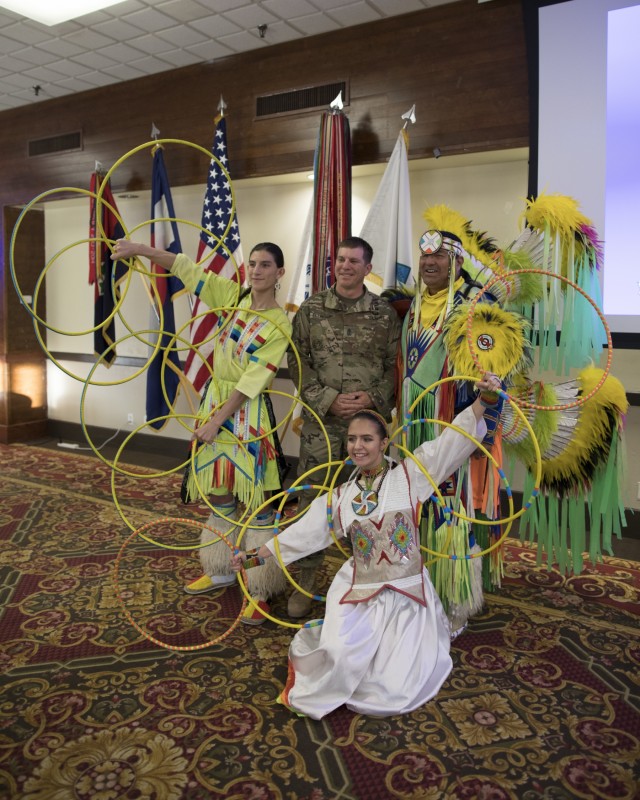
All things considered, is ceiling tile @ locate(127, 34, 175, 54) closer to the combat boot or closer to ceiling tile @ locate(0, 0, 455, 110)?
ceiling tile @ locate(0, 0, 455, 110)

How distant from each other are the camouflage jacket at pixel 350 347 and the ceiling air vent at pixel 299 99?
2.32 meters

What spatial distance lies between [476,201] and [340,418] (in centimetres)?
231

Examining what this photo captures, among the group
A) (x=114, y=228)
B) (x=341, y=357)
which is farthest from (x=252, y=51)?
(x=341, y=357)

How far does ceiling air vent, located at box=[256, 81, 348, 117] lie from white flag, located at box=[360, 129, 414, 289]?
783 mm

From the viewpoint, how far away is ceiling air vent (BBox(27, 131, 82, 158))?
5953 millimetres

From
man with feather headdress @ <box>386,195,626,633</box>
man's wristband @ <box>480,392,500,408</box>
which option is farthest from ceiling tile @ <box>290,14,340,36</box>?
man's wristband @ <box>480,392,500,408</box>

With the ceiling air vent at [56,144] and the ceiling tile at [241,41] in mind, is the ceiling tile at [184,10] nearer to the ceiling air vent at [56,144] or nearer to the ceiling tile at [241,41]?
the ceiling tile at [241,41]

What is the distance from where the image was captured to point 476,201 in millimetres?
4320

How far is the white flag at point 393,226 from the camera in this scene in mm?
3930

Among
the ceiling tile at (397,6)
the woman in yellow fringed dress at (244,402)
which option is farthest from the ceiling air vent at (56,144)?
the woman in yellow fringed dress at (244,402)

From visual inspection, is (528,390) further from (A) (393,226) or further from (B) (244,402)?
→ (A) (393,226)

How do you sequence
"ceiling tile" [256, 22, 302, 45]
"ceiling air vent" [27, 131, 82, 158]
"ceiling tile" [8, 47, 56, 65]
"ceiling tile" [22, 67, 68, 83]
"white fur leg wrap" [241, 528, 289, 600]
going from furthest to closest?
"ceiling air vent" [27, 131, 82, 158] → "ceiling tile" [22, 67, 68, 83] → "ceiling tile" [8, 47, 56, 65] → "ceiling tile" [256, 22, 302, 45] → "white fur leg wrap" [241, 528, 289, 600]

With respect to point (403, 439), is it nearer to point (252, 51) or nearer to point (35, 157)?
point (252, 51)

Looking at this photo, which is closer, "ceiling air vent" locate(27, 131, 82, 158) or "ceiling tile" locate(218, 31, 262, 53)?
"ceiling tile" locate(218, 31, 262, 53)
